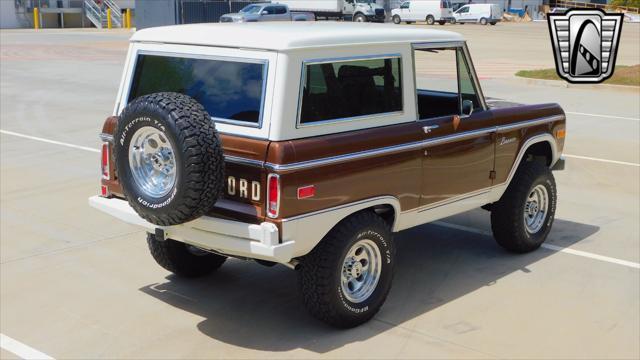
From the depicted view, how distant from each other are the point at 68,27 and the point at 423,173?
51.0 meters

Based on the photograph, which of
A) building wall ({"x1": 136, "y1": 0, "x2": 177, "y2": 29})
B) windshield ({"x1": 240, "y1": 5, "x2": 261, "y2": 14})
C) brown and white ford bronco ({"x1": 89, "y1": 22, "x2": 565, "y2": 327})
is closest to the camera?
brown and white ford bronco ({"x1": 89, "y1": 22, "x2": 565, "y2": 327})

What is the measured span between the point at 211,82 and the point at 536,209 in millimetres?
3350

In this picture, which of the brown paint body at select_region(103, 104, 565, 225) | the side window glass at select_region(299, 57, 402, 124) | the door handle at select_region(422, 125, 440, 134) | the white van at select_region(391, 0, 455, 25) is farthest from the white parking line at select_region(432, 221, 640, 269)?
the white van at select_region(391, 0, 455, 25)

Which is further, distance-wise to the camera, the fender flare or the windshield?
the windshield

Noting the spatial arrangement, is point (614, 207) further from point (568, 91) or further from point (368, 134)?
point (568, 91)

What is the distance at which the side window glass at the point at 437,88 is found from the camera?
6.00 meters

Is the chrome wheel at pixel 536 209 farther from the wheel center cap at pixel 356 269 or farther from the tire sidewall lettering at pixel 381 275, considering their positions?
the wheel center cap at pixel 356 269

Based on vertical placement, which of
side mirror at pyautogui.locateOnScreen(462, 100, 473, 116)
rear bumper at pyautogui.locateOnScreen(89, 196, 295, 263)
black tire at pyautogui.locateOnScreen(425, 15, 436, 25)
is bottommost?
rear bumper at pyautogui.locateOnScreen(89, 196, 295, 263)

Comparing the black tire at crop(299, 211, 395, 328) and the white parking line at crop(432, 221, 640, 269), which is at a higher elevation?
the black tire at crop(299, 211, 395, 328)

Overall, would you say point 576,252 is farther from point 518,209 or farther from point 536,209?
point 518,209

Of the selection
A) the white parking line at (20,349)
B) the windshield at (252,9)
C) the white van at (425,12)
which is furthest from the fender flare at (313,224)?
the white van at (425,12)

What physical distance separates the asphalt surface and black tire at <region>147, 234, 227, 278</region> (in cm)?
10

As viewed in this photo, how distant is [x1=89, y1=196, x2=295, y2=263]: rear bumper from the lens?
475cm

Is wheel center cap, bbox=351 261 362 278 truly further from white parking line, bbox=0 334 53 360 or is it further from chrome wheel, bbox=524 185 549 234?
chrome wheel, bbox=524 185 549 234
